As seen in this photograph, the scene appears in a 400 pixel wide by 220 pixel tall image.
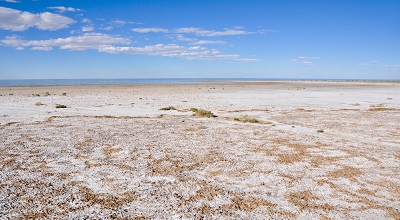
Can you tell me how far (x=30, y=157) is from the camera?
10805 mm

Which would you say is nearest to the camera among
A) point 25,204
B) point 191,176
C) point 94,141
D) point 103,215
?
point 103,215

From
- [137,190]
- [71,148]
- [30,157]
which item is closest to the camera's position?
[137,190]

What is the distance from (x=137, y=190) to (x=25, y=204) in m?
2.37

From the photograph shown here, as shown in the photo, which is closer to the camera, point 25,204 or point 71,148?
point 25,204

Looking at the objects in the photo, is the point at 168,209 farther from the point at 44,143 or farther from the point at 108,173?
the point at 44,143

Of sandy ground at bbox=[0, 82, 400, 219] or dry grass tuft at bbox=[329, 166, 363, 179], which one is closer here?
sandy ground at bbox=[0, 82, 400, 219]

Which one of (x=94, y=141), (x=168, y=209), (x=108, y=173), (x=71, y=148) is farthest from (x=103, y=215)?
(x=94, y=141)

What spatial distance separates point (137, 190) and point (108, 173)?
1689 mm

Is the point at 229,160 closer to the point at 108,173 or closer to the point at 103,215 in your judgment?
the point at 108,173

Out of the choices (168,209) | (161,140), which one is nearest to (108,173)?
(168,209)

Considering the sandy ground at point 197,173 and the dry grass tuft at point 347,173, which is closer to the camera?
the sandy ground at point 197,173

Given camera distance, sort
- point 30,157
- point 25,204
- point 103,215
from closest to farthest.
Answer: point 103,215 → point 25,204 → point 30,157

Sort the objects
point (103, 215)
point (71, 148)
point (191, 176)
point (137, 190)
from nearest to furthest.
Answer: point (103, 215) < point (137, 190) < point (191, 176) < point (71, 148)

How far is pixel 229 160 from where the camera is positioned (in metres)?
10.8
